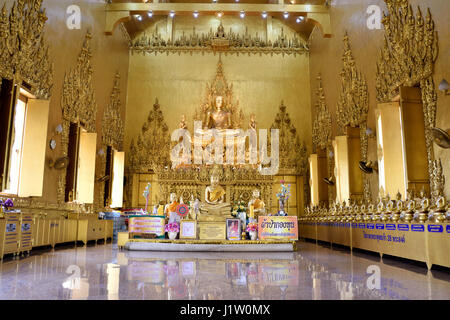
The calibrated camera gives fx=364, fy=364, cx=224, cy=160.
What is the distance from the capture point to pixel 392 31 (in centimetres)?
702

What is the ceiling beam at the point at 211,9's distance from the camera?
11.9 meters

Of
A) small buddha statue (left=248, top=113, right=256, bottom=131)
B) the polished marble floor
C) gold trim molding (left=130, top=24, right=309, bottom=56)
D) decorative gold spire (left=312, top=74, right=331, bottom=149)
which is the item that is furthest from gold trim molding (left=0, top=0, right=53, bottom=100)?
decorative gold spire (left=312, top=74, right=331, bottom=149)

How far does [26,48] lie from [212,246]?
5100 mm

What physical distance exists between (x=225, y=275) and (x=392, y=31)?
593cm

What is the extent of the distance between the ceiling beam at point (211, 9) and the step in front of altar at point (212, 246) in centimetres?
784

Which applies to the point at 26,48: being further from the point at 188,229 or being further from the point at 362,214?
the point at 362,214

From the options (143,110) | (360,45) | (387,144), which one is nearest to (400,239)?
(387,144)

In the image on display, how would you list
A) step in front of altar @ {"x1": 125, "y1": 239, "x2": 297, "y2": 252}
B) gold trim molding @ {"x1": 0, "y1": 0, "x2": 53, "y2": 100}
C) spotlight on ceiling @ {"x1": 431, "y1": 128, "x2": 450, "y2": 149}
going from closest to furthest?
spotlight on ceiling @ {"x1": 431, "y1": 128, "x2": 450, "y2": 149} < gold trim molding @ {"x1": 0, "y1": 0, "x2": 53, "y2": 100} < step in front of altar @ {"x1": 125, "y1": 239, "x2": 297, "y2": 252}

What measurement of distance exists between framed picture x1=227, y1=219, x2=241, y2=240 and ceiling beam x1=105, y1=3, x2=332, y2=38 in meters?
7.66

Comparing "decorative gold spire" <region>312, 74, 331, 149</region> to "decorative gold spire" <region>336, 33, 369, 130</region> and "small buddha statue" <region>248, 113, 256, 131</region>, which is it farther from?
"small buddha statue" <region>248, 113, 256, 131</region>

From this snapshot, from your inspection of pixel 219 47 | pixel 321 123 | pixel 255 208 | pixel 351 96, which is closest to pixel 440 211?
pixel 255 208

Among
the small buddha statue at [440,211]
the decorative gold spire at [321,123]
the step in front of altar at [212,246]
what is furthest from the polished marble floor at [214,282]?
the decorative gold spire at [321,123]

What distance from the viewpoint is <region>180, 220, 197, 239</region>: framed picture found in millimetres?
7340
